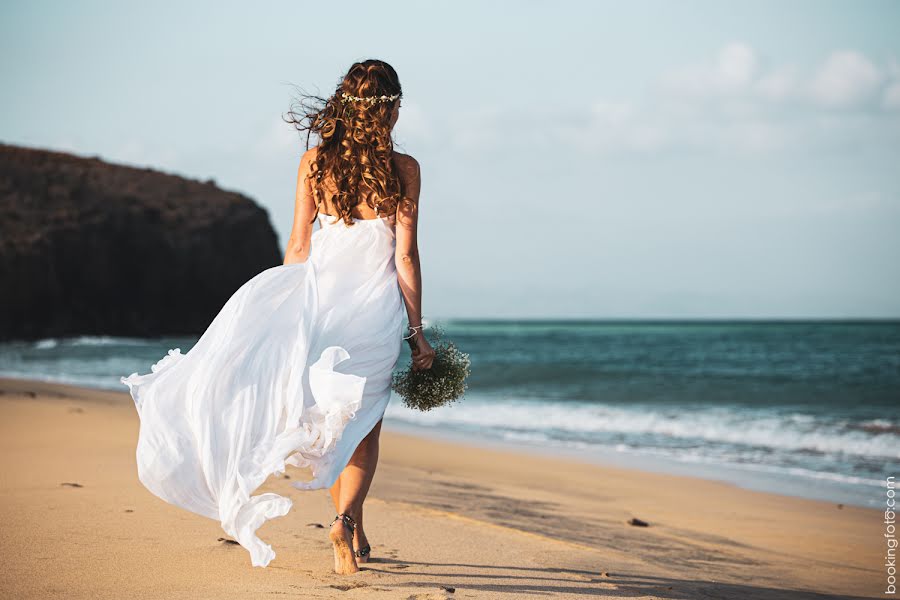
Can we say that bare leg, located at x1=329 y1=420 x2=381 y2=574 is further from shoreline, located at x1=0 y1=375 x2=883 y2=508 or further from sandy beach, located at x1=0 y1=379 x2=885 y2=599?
shoreline, located at x1=0 y1=375 x2=883 y2=508

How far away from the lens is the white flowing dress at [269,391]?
3.02 metres

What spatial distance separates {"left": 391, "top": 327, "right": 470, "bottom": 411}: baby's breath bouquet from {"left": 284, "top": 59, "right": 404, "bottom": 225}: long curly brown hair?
2.19 ft

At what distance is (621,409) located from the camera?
14742 millimetres

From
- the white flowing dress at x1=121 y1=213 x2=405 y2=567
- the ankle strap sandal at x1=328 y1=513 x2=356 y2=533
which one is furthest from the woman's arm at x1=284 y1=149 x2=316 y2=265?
the ankle strap sandal at x1=328 y1=513 x2=356 y2=533

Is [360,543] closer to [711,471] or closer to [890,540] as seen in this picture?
[890,540]

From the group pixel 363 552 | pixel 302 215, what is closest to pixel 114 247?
pixel 302 215

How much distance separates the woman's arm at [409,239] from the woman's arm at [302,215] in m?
0.40

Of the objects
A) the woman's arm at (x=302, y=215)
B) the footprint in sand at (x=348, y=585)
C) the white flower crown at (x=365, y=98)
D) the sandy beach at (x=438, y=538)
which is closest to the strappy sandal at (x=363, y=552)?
the sandy beach at (x=438, y=538)

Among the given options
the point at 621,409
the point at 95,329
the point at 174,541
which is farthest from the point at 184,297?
the point at 174,541

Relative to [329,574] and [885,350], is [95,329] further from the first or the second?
[329,574]

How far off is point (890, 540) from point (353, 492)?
453 cm

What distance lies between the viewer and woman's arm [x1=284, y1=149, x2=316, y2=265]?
11.5ft

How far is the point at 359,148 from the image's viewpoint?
3418 millimetres

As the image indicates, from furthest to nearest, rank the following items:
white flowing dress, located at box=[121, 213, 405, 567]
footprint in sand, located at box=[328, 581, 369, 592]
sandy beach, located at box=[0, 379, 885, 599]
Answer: sandy beach, located at box=[0, 379, 885, 599] → footprint in sand, located at box=[328, 581, 369, 592] → white flowing dress, located at box=[121, 213, 405, 567]
